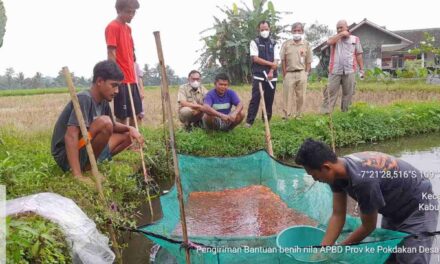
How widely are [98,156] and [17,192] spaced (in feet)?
2.67

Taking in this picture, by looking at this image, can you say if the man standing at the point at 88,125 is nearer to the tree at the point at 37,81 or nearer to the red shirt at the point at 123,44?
the red shirt at the point at 123,44

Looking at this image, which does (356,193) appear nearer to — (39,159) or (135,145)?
(39,159)

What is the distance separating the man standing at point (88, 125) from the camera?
299cm

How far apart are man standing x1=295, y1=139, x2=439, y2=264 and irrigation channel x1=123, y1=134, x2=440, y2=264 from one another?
215 mm

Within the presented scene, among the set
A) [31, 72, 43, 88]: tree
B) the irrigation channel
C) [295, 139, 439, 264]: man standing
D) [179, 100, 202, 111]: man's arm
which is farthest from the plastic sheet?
[31, 72, 43, 88]: tree

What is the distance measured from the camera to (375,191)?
2.04m

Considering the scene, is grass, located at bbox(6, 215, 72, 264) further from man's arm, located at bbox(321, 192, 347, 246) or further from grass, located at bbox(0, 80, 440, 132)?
grass, located at bbox(0, 80, 440, 132)

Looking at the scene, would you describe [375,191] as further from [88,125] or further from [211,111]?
[211,111]

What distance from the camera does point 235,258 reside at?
2.08m

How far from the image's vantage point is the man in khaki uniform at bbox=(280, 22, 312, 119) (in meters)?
6.37

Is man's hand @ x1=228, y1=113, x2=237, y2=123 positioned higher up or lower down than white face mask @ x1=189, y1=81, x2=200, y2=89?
lower down

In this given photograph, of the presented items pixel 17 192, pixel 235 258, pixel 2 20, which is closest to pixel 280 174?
pixel 235 258

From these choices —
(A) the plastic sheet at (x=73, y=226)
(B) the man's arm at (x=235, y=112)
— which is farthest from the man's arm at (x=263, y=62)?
(A) the plastic sheet at (x=73, y=226)

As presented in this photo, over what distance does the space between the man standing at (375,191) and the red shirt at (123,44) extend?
2985 millimetres
